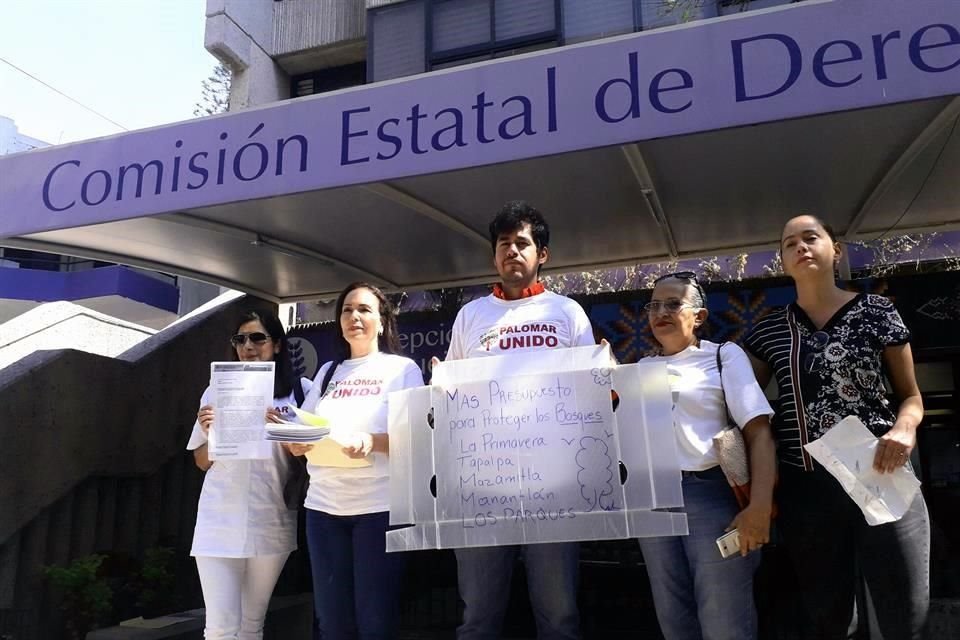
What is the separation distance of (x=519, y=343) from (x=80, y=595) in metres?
3.47

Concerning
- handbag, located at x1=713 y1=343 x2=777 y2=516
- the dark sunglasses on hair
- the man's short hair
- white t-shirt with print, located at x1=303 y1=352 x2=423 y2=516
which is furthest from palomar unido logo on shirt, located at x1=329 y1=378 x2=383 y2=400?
handbag, located at x1=713 y1=343 x2=777 y2=516

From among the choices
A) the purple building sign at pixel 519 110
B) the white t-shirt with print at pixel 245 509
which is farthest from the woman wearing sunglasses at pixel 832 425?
the white t-shirt with print at pixel 245 509

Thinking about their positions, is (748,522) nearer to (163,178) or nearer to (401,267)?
(163,178)

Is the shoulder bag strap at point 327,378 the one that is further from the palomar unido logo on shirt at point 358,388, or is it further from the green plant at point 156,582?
the green plant at point 156,582

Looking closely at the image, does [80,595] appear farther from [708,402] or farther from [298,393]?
[708,402]

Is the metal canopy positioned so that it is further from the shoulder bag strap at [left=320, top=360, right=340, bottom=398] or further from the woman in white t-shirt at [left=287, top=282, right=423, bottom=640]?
the woman in white t-shirt at [left=287, top=282, right=423, bottom=640]

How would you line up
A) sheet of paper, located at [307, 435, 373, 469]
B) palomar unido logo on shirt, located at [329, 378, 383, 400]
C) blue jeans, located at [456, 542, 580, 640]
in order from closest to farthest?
1. blue jeans, located at [456, 542, 580, 640]
2. sheet of paper, located at [307, 435, 373, 469]
3. palomar unido logo on shirt, located at [329, 378, 383, 400]

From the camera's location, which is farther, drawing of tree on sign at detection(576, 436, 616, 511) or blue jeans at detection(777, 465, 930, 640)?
drawing of tree on sign at detection(576, 436, 616, 511)

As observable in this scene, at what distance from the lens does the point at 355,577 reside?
3.04m

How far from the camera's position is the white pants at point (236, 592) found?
3.29 m

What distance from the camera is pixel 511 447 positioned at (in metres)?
2.73

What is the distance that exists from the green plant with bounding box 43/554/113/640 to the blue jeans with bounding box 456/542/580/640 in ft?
9.53

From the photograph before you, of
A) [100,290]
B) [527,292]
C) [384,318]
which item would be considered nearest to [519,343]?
[527,292]

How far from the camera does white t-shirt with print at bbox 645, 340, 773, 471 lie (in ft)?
8.68
